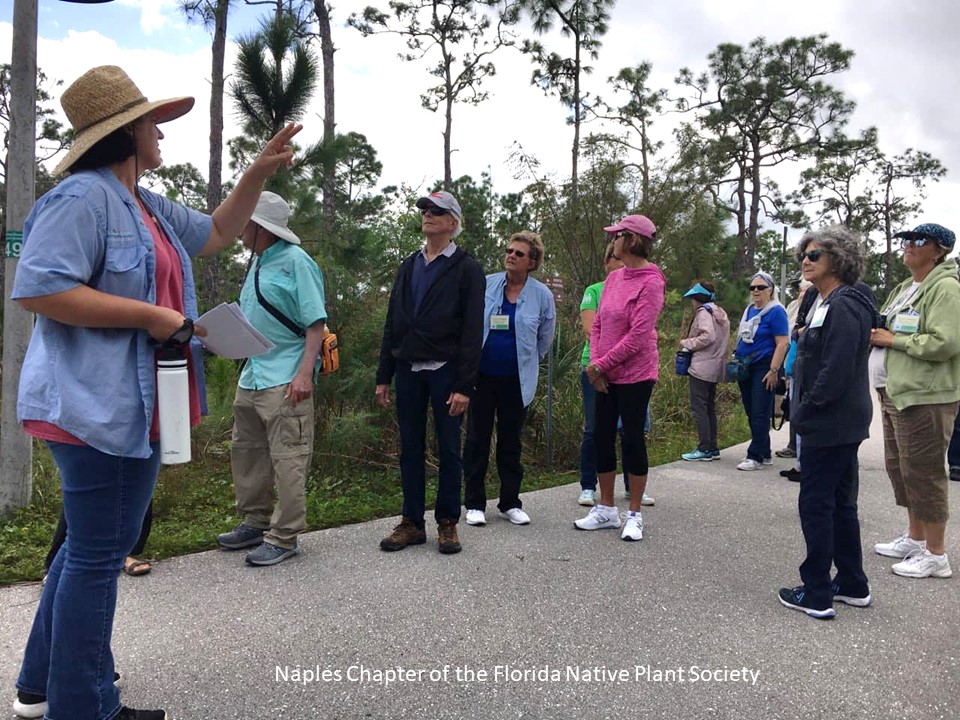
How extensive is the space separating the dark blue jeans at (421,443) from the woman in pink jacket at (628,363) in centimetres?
92

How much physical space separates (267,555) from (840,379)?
112 inches

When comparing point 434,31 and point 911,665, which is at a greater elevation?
point 434,31

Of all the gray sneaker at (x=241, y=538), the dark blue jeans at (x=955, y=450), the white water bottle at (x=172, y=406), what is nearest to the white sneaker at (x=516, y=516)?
the gray sneaker at (x=241, y=538)

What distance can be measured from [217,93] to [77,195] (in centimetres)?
1140

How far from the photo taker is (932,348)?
12.0 feet

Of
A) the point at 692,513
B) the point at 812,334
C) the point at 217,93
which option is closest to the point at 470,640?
the point at 812,334

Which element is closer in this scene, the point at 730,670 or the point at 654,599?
the point at 730,670

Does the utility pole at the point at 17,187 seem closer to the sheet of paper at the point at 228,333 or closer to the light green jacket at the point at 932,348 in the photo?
the sheet of paper at the point at 228,333

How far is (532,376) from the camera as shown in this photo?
467 cm

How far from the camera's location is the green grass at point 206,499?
3.95 meters

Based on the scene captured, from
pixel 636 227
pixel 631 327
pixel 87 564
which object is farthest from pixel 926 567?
pixel 87 564

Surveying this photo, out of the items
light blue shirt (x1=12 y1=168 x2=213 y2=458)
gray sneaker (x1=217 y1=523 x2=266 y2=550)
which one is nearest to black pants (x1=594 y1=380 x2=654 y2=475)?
gray sneaker (x1=217 y1=523 x2=266 y2=550)

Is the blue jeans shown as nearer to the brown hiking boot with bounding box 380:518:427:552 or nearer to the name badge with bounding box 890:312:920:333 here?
the brown hiking boot with bounding box 380:518:427:552

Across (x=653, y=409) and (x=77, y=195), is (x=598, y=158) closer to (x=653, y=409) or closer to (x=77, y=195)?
(x=653, y=409)
